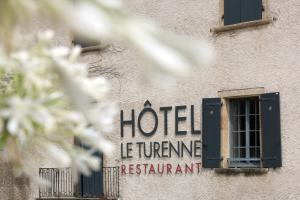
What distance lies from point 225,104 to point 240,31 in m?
1.48

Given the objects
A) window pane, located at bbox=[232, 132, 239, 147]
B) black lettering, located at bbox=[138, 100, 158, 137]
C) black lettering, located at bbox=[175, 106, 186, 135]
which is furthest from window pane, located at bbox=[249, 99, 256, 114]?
A: black lettering, located at bbox=[138, 100, 158, 137]

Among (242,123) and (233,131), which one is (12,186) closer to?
(233,131)

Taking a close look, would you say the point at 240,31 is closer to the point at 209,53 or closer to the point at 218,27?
the point at 218,27

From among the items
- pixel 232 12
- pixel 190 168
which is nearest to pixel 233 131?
pixel 190 168

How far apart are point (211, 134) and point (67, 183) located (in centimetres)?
390

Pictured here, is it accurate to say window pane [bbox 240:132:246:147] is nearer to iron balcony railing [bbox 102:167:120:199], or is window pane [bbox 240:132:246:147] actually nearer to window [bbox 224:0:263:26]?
window [bbox 224:0:263:26]

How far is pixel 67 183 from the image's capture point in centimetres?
1686

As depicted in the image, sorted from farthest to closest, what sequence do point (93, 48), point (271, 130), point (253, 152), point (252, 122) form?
point (93, 48)
point (252, 122)
point (253, 152)
point (271, 130)

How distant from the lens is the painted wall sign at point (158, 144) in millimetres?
15086

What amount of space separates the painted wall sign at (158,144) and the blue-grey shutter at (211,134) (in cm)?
16

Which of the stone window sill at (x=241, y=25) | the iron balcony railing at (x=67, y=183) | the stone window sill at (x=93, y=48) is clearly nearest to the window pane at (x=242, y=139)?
the stone window sill at (x=241, y=25)

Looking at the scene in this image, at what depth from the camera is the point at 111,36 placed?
147cm

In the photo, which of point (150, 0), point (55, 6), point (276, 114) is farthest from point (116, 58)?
point (55, 6)

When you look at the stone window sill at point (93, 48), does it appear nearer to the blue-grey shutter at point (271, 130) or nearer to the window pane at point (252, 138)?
the window pane at point (252, 138)
